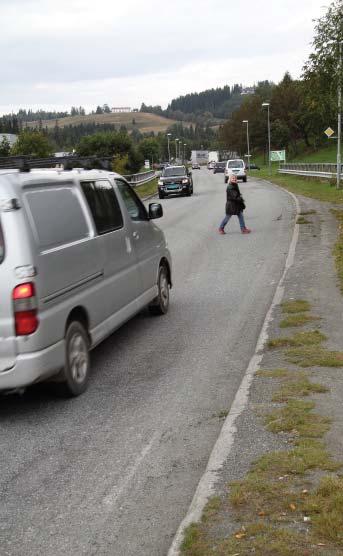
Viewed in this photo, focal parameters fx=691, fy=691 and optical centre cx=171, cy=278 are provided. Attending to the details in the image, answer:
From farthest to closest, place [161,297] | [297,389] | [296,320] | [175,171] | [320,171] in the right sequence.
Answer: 1. [320,171]
2. [175,171]
3. [161,297]
4. [296,320]
5. [297,389]

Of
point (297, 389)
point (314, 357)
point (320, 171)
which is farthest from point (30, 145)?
point (297, 389)

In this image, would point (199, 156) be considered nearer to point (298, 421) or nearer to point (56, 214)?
point (56, 214)

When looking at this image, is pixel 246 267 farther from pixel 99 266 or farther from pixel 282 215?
pixel 282 215

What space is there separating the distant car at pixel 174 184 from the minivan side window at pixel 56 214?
32086mm

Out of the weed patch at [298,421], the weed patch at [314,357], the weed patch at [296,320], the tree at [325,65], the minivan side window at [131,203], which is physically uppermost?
the tree at [325,65]

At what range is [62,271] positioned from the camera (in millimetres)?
5859

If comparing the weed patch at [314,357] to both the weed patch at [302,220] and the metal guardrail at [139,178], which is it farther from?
the metal guardrail at [139,178]

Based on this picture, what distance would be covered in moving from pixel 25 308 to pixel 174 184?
1324 inches

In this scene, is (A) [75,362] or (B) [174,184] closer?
(A) [75,362]

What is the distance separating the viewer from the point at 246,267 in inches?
497

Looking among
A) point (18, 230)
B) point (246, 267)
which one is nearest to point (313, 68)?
point (246, 267)

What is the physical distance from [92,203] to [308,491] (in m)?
4.09

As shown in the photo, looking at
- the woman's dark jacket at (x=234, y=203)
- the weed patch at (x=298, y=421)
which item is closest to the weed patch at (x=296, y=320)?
the weed patch at (x=298, y=421)

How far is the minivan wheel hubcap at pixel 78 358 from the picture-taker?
596 centimetres
